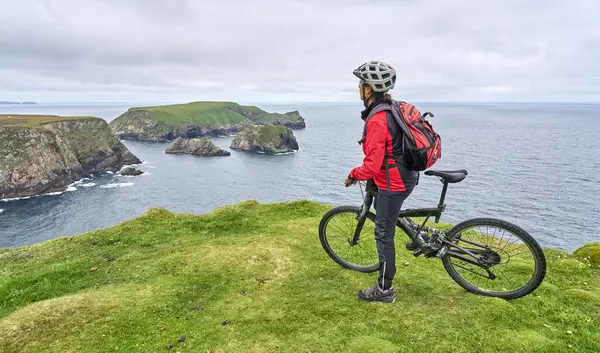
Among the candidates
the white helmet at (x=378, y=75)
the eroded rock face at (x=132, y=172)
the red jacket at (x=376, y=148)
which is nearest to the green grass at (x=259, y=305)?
the red jacket at (x=376, y=148)

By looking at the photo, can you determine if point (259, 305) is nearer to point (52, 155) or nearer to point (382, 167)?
point (382, 167)

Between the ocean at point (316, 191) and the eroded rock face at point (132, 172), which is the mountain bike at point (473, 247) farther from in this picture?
the eroded rock face at point (132, 172)

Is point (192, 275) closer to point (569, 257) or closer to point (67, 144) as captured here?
point (569, 257)

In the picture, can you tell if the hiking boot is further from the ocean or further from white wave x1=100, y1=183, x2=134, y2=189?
white wave x1=100, y1=183, x2=134, y2=189

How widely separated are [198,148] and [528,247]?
167899 mm

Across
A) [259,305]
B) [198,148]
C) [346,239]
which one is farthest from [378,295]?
[198,148]

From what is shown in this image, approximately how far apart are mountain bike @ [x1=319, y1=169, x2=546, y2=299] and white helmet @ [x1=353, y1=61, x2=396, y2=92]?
78.9 inches

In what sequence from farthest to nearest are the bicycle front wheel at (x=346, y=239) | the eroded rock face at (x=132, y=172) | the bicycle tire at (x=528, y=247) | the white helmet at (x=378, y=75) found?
the eroded rock face at (x=132, y=172)
the bicycle front wheel at (x=346, y=239)
the bicycle tire at (x=528, y=247)
the white helmet at (x=378, y=75)

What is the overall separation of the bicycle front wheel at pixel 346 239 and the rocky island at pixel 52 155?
122 metres

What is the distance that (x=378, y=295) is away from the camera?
755 cm

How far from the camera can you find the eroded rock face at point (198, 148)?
6442 inches

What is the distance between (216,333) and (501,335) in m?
5.53

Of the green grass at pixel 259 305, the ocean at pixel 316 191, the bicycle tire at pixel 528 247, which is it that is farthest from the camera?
the ocean at pixel 316 191

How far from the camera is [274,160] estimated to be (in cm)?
15012
